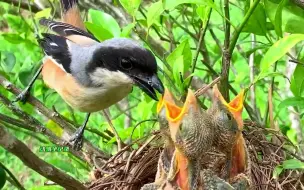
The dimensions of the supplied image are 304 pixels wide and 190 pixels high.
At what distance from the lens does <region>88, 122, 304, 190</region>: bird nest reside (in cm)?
174

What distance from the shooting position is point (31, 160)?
3.77 feet

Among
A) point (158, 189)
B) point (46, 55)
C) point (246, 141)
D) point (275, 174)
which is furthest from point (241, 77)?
point (46, 55)

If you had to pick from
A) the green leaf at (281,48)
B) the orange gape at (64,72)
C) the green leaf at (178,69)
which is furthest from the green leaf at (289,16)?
the orange gape at (64,72)

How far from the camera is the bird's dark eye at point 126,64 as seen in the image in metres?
2.04

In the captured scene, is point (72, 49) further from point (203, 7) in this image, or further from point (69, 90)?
point (203, 7)

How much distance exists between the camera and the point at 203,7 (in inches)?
69.1

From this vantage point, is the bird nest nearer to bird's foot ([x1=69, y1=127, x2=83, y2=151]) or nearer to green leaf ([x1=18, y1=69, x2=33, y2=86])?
bird's foot ([x1=69, y1=127, x2=83, y2=151])

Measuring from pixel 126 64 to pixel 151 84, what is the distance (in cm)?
16

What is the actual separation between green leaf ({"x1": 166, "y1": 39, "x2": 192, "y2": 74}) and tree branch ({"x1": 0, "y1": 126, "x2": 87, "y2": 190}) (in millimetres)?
628

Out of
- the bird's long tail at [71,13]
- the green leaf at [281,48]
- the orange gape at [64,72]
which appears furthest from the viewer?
the bird's long tail at [71,13]

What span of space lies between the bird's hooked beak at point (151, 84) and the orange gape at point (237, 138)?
0.34 meters

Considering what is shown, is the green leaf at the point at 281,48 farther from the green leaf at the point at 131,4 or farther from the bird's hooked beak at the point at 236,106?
the green leaf at the point at 131,4

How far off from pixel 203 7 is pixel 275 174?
52cm

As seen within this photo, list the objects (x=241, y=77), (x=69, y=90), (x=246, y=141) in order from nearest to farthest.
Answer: (x=246, y=141), (x=241, y=77), (x=69, y=90)
